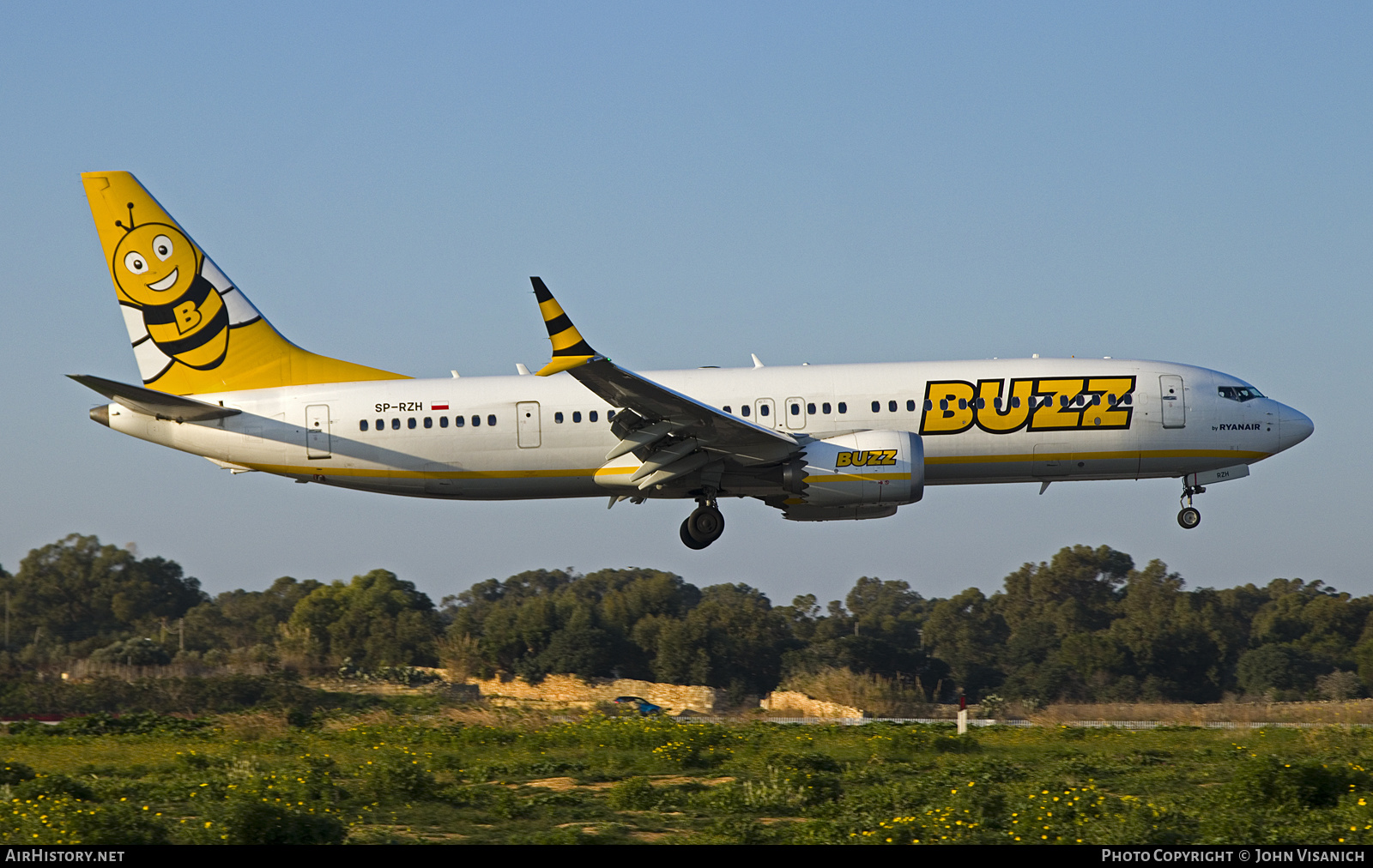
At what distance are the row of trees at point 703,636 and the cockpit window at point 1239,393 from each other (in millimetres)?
17375

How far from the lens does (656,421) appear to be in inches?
1133

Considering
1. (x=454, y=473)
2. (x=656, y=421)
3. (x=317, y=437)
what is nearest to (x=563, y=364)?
(x=656, y=421)

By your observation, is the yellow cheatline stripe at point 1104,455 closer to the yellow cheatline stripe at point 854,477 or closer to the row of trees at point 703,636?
the yellow cheatline stripe at point 854,477

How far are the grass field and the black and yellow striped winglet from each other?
22.6 feet

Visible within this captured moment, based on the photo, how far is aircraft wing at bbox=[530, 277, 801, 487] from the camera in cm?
2528

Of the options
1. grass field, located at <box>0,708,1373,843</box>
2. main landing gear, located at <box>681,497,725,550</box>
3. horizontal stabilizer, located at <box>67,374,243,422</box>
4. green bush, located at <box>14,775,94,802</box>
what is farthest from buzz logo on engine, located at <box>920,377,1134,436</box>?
green bush, located at <box>14,775,94,802</box>

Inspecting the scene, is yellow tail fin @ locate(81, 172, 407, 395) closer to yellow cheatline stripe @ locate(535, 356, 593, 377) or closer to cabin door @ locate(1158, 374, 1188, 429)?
yellow cheatline stripe @ locate(535, 356, 593, 377)

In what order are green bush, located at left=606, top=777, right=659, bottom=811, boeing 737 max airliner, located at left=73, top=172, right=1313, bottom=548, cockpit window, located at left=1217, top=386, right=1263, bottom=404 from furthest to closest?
cockpit window, located at left=1217, top=386, right=1263, bottom=404
boeing 737 max airliner, located at left=73, top=172, right=1313, bottom=548
green bush, located at left=606, top=777, right=659, bottom=811

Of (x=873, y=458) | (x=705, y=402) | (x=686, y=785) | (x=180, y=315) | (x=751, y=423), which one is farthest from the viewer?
(x=180, y=315)

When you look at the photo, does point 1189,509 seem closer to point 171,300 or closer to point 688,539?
point 688,539

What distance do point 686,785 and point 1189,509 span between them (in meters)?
17.1
